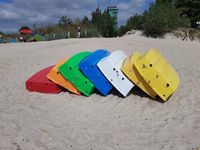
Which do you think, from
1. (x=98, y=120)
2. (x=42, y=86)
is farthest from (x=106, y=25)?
(x=98, y=120)

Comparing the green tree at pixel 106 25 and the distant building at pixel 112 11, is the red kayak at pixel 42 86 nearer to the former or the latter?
the green tree at pixel 106 25

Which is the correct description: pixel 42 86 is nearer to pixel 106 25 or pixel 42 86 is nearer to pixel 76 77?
pixel 76 77

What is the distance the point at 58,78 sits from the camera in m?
7.74

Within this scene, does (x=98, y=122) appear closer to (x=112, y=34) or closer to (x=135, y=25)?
(x=112, y=34)

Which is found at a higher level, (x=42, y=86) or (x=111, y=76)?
(x=111, y=76)

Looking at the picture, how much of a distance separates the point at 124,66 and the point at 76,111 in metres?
1.55

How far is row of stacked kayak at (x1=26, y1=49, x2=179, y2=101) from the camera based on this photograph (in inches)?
267

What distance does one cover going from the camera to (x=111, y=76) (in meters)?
7.18

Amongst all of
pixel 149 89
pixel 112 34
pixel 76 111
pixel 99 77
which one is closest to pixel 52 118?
pixel 76 111

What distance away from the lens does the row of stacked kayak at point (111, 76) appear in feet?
22.2

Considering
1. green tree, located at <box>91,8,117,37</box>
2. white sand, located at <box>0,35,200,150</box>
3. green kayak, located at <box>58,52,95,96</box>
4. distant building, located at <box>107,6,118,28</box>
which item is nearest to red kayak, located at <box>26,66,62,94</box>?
white sand, located at <box>0,35,200,150</box>

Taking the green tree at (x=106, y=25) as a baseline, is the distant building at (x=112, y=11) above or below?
above

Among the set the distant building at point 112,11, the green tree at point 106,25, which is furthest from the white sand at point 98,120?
the distant building at point 112,11

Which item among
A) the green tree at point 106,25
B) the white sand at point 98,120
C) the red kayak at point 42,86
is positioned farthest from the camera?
the green tree at point 106,25
